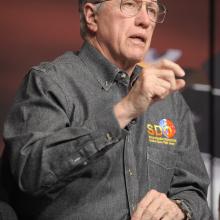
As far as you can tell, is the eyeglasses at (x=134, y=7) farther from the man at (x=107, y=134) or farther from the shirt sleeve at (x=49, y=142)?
the shirt sleeve at (x=49, y=142)

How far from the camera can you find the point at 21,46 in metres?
2.47

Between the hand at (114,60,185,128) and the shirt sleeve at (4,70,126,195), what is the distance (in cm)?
4

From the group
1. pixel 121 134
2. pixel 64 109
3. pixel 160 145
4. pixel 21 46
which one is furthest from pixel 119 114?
pixel 21 46

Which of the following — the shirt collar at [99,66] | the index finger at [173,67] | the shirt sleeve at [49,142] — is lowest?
the shirt sleeve at [49,142]

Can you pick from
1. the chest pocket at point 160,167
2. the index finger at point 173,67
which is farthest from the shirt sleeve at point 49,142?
the chest pocket at point 160,167

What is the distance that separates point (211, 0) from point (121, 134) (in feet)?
5.55

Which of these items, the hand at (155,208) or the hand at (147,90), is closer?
the hand at (147,90)

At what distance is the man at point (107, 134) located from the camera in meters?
1.61

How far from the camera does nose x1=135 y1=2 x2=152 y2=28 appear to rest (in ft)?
6.43

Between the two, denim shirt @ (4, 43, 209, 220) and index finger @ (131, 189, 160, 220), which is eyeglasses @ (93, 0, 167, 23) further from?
index finger @ (131, 189, 160, 220)

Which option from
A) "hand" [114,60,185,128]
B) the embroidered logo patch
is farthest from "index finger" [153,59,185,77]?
the embroidered logo patch

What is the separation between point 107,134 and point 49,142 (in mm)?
170

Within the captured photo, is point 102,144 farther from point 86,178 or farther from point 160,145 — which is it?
point 160,145

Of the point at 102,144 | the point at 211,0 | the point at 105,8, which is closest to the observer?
the point at 102,144
